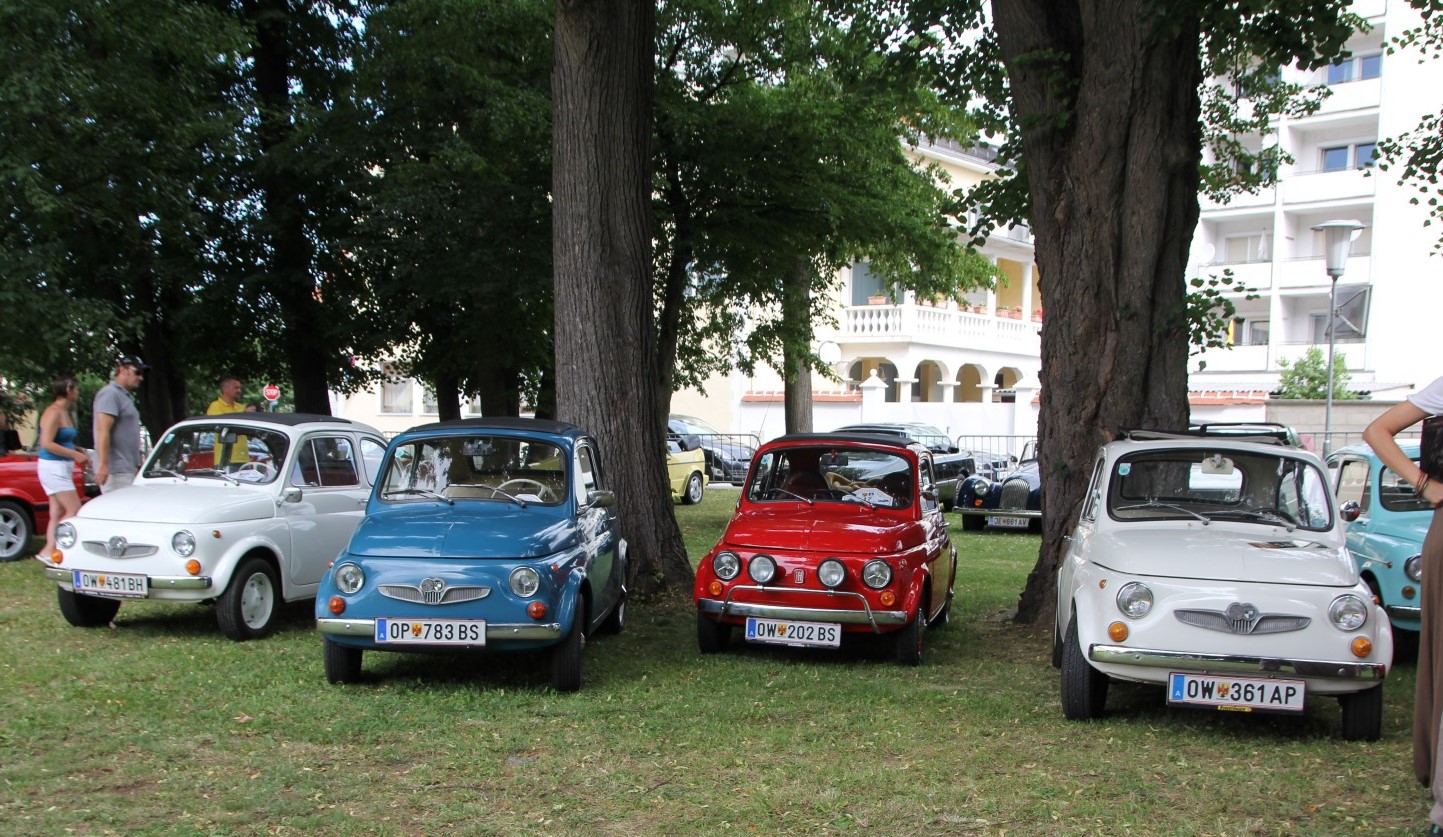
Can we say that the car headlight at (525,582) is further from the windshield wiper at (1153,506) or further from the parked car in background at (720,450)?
the parked car in background at (720,450)

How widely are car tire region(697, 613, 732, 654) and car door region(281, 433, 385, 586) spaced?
332 cm

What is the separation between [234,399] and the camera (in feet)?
41.2

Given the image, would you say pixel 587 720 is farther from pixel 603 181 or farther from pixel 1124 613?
pixel 603 181

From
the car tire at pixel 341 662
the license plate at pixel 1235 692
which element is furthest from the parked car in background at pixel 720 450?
the license plate at pixel 1235 692

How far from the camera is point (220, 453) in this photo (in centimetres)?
941

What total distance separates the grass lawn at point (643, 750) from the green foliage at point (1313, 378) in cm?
2840

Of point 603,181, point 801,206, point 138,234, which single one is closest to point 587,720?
point 603,181

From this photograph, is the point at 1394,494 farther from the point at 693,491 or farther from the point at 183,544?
the point at 693,491

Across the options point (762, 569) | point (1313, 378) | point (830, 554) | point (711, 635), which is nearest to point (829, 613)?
point (830, 554)

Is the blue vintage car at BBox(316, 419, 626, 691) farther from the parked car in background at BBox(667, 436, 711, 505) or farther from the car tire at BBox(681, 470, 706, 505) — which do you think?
the car tire at BBox(681, 470, 706, 505)

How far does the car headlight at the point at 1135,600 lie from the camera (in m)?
6.28

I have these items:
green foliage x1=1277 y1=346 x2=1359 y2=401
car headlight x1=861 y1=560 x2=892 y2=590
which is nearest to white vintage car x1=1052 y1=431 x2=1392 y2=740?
car headlight x1=861 y1=560 x2=892 y2=590

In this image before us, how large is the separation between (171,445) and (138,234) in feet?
22.2

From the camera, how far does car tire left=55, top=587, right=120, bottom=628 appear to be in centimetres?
888
